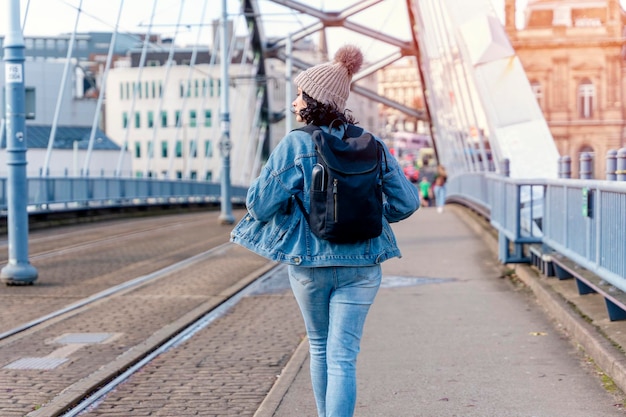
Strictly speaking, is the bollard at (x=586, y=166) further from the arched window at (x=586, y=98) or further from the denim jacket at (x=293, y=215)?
the arched window at (x=586, y=98)

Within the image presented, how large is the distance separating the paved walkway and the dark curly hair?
71.0 inches

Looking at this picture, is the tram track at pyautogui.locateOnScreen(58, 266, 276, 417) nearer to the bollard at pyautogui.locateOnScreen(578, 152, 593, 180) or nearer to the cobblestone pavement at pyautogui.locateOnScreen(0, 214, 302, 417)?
the cobblestone pavement at pyautogui.locateOnScreen(0, 214, 302, 417)

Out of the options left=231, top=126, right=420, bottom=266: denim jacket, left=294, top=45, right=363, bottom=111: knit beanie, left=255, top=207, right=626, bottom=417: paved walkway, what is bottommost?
left=255, top=207, right=626, bottom=417: paved walkway

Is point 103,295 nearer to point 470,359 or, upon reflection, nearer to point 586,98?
point 470,359

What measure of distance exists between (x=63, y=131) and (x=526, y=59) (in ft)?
88.5

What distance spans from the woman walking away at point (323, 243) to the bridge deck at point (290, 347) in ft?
4.34

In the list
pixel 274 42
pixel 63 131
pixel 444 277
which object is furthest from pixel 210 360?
pixel 274 42

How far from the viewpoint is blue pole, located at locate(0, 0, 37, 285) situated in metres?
11.8

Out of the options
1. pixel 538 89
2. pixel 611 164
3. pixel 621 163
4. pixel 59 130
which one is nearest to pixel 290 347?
pixel 621 163

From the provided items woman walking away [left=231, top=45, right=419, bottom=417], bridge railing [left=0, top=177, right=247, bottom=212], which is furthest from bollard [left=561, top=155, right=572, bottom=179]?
bridge railing [left=0, top=177, right=247, bottom=212]

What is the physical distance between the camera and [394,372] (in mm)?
6949

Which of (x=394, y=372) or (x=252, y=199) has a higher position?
(x=252, y=199)

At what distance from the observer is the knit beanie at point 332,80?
4.60 metres

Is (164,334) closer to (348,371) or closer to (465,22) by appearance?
(348,371)
